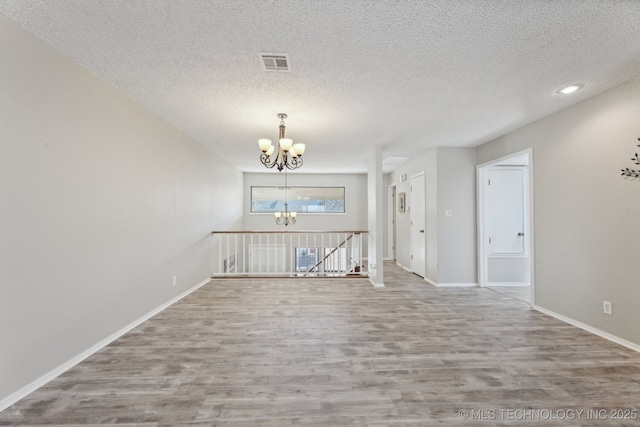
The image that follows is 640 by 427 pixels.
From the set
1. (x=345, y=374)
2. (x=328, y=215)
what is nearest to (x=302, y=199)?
(x=328, y=215)

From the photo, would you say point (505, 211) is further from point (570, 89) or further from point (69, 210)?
point (69, 210)

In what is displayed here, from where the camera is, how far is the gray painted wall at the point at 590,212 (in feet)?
8.62

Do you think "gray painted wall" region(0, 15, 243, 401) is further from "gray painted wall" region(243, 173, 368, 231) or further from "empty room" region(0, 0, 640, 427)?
"gray painted wall" region(243, 173, 368, 231)

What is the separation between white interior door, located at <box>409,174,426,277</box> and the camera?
566 cm

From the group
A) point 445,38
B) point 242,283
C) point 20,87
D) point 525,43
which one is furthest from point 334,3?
point 242,283

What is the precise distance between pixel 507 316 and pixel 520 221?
90.1 inches

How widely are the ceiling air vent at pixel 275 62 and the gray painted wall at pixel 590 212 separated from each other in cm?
317

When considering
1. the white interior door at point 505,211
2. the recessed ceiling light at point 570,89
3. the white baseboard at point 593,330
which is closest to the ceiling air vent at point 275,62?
the recessed ceiling light at point 570,89

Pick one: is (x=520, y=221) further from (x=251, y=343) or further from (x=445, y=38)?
(x=251, y=343)

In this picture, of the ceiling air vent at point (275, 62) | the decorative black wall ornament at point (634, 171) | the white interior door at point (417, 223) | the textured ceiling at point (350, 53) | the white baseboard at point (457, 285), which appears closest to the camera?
the textured ceiling at point (350, 53)

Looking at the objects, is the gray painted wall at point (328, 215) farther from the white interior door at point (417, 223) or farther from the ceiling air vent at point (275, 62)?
the ceiling air vent at point (275, 62)

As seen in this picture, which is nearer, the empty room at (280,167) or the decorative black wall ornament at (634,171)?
the empty room at (280,167)

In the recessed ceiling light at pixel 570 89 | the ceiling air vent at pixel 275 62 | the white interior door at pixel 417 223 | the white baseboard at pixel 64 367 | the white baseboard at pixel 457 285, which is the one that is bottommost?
the white baseboard at pixel 457 285

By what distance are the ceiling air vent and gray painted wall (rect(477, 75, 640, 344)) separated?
317 centimetres
